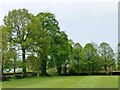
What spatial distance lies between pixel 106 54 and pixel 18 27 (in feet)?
114

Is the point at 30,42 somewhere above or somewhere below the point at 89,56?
above

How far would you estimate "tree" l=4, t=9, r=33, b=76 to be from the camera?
1570 inches

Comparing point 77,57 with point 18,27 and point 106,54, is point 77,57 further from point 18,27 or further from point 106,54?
point 18,27

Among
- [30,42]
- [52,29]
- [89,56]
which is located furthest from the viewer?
[89,56]

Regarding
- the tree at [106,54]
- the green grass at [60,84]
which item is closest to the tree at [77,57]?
the tree at [106,54]

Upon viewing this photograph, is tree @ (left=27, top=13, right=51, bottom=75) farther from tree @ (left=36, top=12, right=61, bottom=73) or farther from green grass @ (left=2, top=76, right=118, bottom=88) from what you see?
green grass @ (left=2, top=76, right=118, bottom=88)

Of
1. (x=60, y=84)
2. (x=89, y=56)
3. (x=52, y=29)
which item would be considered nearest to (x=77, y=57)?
(x=89, y=56)

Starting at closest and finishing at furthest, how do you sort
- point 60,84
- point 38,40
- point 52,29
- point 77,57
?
point 60,84 → point 38,40 → point 52,29 → point 77,57

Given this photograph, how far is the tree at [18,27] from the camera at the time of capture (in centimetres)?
3988

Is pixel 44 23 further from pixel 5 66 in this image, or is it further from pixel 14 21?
pixel 5 66

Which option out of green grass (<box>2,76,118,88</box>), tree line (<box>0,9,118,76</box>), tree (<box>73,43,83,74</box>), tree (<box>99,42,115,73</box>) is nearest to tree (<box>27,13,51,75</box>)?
tree line (<box>0,9,118,76</box>)

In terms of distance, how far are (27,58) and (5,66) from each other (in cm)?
750

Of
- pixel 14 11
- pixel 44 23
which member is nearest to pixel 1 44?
pixel 14 11

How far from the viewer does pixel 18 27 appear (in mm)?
Result: 40469
